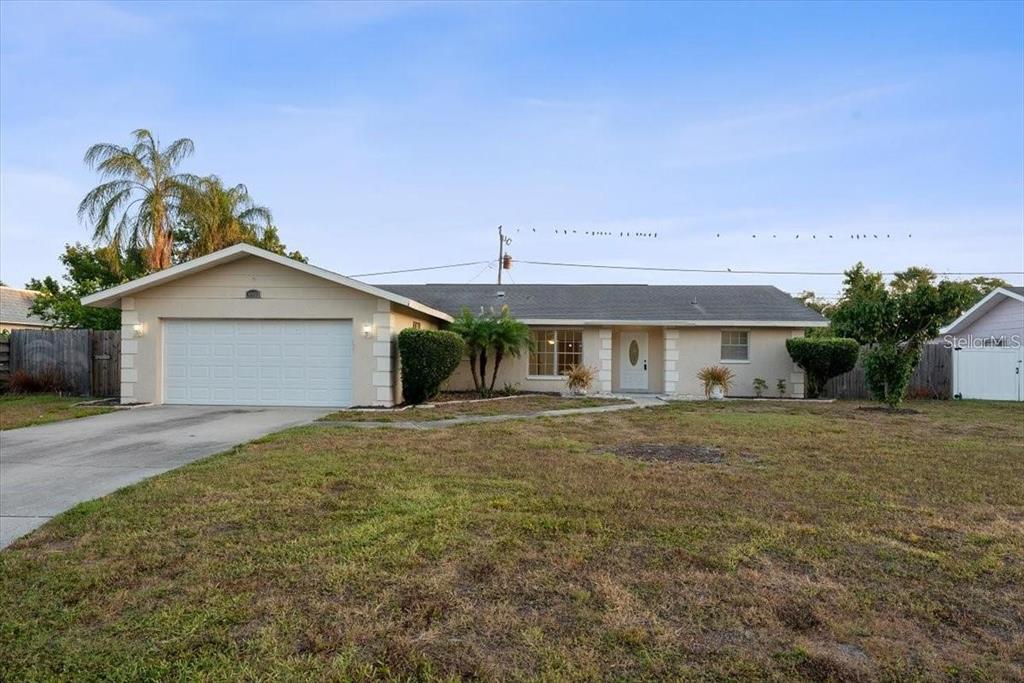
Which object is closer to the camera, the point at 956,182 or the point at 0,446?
the point at 0,446

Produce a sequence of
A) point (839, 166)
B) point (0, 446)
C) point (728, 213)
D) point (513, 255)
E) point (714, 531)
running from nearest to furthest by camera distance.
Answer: point (714, 531) < point (0, 446) < point (839, 166) < point (728, 213) < point (513, 255)

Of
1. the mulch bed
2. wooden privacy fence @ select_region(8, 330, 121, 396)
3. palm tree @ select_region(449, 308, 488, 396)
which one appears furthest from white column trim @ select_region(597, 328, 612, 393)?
wooden privacy fence @ select_region(8, 330, 121, 396)

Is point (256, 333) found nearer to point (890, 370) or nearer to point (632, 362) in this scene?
point (632, 362)

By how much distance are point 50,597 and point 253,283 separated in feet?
37.7

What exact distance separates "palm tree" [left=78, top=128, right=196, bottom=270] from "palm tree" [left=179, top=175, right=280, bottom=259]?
1.73ft

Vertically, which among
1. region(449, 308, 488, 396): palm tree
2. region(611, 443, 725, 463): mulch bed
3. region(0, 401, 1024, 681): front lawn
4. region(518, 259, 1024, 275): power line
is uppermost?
region(518, 259, 1024, 275): power line

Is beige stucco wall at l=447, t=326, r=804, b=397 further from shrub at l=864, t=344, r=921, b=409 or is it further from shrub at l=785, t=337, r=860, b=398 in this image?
shrub at l=864, t=344, r=921, b=409

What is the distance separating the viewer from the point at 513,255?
34344mm

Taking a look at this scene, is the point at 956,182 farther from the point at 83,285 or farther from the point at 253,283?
the point at 83,285

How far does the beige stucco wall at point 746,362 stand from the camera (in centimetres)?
1831

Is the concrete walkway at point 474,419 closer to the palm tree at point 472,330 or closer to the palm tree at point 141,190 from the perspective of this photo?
the palm tree at point 472,330

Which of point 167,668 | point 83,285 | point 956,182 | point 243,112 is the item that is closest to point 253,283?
point 243,112

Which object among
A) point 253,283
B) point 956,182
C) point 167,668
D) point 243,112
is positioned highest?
point 243,112

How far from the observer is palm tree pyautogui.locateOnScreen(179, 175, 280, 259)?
20.9 metres
